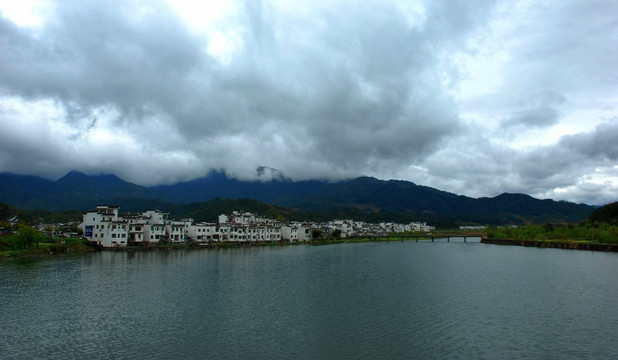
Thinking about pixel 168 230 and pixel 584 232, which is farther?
pixel 584 232

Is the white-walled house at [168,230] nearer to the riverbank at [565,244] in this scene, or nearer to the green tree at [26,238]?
the green tree at [26,238]

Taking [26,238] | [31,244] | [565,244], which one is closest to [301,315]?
[26,238]

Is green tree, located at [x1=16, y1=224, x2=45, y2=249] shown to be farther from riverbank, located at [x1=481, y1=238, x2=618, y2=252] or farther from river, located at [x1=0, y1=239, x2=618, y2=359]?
riverbank, located at [x1=481, y1=238, x2=618, y2=252]

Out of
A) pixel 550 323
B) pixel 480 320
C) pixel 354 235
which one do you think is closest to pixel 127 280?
pixel 480 320

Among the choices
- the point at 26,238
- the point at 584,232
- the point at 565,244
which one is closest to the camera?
the point at 26,238

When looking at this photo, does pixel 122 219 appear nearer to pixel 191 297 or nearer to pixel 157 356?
pixel 191 297

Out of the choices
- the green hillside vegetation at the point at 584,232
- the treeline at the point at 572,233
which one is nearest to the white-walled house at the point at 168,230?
the treeline at the point at 572,233

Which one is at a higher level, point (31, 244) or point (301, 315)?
point (31, 244)

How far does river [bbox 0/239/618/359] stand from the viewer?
15.9 meters

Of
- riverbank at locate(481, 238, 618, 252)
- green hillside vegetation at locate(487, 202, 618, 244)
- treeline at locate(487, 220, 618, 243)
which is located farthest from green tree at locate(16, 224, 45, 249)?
treeline at locate(487, 220, 618, 243)

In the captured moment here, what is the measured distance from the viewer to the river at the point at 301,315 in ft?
52.1

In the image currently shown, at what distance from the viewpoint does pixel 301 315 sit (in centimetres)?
2139

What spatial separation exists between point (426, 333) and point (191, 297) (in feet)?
49.5

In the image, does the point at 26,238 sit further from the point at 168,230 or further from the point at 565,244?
the point at 565,244
